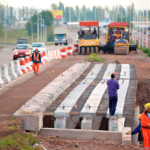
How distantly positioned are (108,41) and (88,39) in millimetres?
3622

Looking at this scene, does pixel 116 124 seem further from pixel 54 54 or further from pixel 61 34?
pixel 61 34

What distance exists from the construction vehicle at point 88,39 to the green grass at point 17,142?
102ft

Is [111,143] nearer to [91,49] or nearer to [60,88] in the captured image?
[60,88]

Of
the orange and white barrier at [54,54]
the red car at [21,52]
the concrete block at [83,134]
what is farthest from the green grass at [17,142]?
the red car at [21,52]

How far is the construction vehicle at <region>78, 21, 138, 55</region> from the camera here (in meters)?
38.2

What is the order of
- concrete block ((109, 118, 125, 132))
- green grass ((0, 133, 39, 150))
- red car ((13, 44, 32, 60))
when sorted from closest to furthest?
green grass ((0, 133, 39, 150)) → concrete block ((109, 118, 125, 132)) → red car ((13, 44, 32, 60))

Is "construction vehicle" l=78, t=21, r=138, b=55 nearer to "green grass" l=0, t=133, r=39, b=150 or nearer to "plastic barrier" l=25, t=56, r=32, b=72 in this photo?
"plastic barrier" l=25, t=56, r=32, b=72

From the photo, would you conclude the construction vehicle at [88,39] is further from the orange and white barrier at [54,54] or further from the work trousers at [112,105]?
the work trousers at [112,105]

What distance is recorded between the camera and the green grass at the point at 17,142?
7037 millimetres

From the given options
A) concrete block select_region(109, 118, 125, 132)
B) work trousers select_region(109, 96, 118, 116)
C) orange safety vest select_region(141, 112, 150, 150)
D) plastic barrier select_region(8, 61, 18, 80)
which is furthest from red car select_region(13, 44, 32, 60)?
orange safety vest select_region(141, 112, 150, 150)

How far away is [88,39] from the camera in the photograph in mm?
39688

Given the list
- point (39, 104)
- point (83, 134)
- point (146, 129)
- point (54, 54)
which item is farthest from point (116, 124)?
point (54, 54)

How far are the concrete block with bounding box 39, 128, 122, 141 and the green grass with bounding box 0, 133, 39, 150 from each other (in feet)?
4.71

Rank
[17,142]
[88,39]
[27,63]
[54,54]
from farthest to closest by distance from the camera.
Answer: [88,39] → [54,54] → [27,63] → [17,142]
